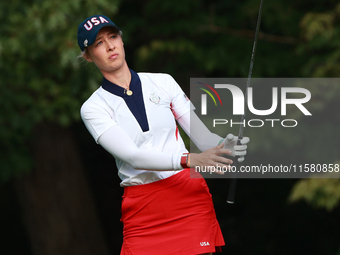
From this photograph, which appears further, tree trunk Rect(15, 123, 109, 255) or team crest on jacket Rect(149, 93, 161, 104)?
tree trunk Rect(15, 123, 109, 255)

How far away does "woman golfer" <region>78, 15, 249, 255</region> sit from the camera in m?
2.25

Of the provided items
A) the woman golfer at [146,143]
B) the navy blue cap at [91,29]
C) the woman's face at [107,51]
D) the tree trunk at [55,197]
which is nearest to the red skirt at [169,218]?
the woman golfer at [146,143]

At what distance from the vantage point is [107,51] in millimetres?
2277

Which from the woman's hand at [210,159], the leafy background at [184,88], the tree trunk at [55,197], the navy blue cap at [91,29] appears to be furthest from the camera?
the tree trunk at [55,197]

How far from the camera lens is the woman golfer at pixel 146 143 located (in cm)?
225

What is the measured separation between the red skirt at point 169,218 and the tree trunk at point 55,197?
4.44m

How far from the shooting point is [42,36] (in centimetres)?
482

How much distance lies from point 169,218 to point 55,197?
15.2ft

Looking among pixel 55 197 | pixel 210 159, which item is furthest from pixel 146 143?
pixel 55 197

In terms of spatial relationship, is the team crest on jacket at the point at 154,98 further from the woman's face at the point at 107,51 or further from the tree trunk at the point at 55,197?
the tree trunk at the point at 55,197

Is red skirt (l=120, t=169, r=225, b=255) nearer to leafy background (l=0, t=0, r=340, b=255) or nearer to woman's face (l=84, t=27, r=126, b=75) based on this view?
woman's face (l=84, t=27, r=126, b=75)

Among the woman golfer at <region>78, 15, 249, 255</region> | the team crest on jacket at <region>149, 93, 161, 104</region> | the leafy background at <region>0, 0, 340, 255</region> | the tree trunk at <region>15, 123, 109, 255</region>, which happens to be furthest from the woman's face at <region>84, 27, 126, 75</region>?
the tree trunk at <region>15, 123, 109, 255</region>

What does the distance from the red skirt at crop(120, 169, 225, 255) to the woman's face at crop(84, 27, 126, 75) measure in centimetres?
58

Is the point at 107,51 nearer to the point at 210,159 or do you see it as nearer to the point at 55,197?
the point at 210,159
